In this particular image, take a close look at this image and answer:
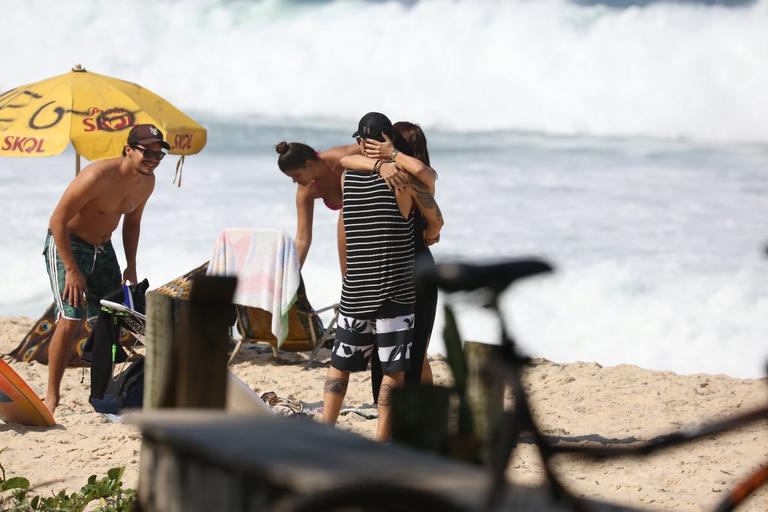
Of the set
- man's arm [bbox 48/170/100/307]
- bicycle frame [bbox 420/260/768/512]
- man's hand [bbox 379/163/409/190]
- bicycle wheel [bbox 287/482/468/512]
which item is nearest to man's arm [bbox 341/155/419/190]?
man's hand [bbox 379/163/409/190]

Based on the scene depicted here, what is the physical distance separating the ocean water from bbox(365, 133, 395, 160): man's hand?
6369mm

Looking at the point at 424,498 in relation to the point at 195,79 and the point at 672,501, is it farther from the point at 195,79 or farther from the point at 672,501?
the point at 195,79

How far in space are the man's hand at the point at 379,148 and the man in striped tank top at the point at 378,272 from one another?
0.03 metres

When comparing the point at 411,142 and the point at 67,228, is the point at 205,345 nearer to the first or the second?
the point at 411,142

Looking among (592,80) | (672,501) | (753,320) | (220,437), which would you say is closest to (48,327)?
(672,501)

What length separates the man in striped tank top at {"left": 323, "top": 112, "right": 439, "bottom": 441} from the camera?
4.63m

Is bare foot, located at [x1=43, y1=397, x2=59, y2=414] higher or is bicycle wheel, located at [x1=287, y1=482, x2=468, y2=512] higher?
bicycle wheel, located at [x1=287, y1=482, x2=468, y2=512]

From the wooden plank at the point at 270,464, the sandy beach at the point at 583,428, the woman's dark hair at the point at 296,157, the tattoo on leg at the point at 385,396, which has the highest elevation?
the woman's dark hair at the point at 296,157

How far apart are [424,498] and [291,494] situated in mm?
208

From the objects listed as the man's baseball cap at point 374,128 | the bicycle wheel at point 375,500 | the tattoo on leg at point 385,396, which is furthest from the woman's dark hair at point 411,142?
the bicycle wheel at point 375,500

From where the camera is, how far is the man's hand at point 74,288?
5867 millimetres

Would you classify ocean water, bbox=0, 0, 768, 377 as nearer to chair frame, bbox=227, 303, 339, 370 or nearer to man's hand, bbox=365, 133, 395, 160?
chair frame, bbox=227, 303, 339, 370

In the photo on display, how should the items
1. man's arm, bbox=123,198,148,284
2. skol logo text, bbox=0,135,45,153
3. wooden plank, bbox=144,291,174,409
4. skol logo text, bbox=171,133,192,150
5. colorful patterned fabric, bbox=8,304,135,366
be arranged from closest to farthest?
wooden plank, bbox=144,291,174,409, skol logo text, bbox=0,135,45,153, man's arm, bbox=123,198,148,284, skol logo text, bbox=171,133,192,150, colorful patterned fabric, bbox=8,304,135,366

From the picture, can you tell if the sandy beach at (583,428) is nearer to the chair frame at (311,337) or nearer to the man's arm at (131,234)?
the chair frame at (311,337)
